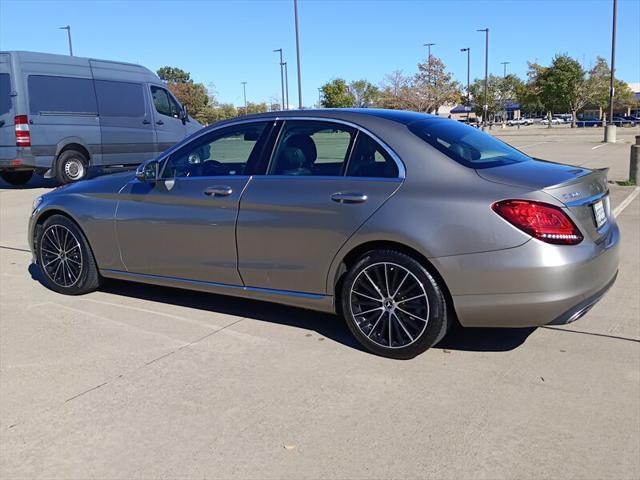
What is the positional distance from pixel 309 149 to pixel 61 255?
2.57 metres

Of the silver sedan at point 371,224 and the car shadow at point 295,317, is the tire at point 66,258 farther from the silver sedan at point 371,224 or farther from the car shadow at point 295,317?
the car shadow at point 295,317

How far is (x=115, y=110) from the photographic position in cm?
1481

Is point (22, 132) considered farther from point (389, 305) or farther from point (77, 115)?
point (389, 305)

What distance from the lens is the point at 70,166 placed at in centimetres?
1385

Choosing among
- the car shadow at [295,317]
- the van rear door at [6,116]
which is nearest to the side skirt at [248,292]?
the car shadow at [295,317]

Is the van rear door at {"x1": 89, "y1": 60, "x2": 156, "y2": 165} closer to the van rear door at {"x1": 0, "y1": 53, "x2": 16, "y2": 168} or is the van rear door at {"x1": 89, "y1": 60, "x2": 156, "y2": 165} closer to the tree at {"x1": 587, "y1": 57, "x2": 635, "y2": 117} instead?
the van rear door at {"x1": 0, "y1": 53, "x2": 16, "y2": 168}

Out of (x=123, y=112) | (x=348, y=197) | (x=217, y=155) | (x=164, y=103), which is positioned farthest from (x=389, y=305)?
(x=164, y=103)

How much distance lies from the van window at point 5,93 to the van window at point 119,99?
206cm

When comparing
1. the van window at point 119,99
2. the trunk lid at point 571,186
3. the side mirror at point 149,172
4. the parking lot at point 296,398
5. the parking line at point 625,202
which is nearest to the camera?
the parking lot at point 296,398

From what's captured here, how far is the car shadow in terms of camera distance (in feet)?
14.1

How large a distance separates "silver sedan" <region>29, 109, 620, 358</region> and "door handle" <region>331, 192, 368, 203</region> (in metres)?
0.02

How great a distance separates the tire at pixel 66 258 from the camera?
5.41 m

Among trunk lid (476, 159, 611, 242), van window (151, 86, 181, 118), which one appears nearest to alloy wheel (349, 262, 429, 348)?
trunk lid (476, 159, 611, 242)

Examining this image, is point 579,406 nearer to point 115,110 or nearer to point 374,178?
point 374,178
